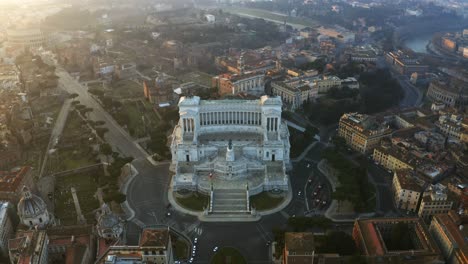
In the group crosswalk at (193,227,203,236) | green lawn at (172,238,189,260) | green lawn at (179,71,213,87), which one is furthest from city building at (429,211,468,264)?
green lawn at (179,71,213,87)

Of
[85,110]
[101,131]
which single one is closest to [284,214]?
[101,131]

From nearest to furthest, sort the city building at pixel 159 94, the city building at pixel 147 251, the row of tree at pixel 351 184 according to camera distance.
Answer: the city building at pixel 147 251
the row of tree at pixel 351 184
the city building at pixel 159 94

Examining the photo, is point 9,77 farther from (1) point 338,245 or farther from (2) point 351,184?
(1) point 338,245

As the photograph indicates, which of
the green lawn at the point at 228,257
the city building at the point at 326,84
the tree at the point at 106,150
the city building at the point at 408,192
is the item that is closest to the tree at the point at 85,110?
the tree at the point at 106,150

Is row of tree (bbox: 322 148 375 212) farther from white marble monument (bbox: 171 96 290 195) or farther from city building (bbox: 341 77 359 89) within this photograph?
city building (bbox: 341 77 359 89)

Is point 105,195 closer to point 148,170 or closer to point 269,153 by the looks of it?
point 148,170

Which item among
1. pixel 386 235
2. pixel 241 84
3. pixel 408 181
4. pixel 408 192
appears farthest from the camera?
pixel 241 84

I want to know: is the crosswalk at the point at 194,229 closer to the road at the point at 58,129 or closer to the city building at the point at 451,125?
the road at the point at 58,129

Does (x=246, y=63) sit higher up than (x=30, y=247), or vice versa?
(x=30, y=247)
